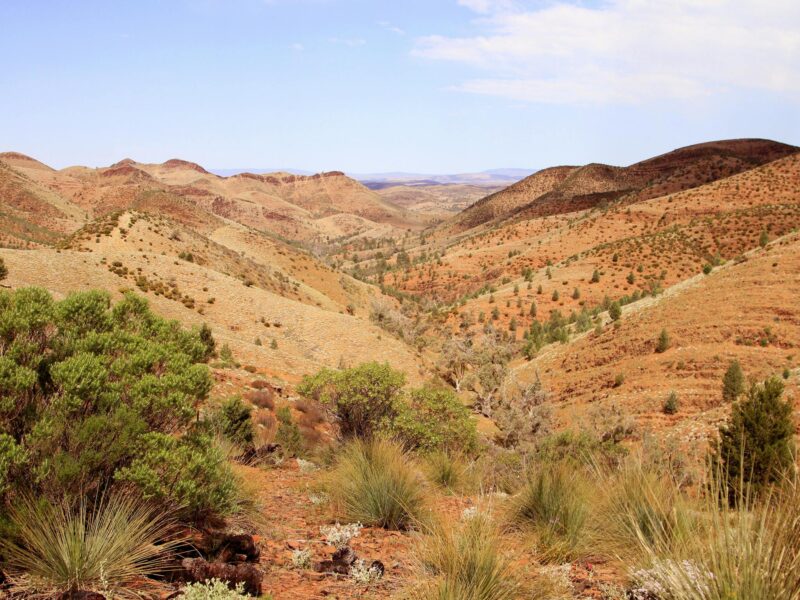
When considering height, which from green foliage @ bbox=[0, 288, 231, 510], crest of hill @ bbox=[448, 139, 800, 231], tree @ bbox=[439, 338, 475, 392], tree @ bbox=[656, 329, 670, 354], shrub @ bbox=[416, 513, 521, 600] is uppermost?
crest of hill @ bbox=[448, 139, 800, 231]

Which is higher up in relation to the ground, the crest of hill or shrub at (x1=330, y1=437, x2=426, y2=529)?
the crest of hill

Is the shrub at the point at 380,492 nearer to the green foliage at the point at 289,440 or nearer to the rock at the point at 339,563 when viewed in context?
the rock at the point at 339,563

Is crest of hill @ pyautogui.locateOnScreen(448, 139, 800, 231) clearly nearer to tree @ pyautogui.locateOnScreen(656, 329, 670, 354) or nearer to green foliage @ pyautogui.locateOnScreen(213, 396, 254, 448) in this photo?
tree @ pyautogui.locateOnScreen(656, 329, 670, 354)

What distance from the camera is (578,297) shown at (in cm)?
4075

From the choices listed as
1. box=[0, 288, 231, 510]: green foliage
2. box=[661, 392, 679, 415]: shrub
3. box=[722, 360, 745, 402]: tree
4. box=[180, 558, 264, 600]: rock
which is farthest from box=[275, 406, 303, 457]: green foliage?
box=[722, 360, 745, 402]: tree

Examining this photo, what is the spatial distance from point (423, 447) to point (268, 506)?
143 inches

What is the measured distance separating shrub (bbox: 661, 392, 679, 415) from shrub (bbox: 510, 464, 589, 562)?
13.7 meters

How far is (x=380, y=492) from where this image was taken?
5840 millimetres

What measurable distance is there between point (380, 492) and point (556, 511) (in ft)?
6.03

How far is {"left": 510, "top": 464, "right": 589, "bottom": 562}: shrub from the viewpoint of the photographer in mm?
4770

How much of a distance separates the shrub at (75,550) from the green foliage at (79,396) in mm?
268

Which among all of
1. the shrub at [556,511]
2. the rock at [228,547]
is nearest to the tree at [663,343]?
the shrub at [556,511]

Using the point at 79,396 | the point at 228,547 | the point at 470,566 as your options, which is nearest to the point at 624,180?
the point at 228,547

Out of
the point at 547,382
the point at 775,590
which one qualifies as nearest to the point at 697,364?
the point at 547,382
